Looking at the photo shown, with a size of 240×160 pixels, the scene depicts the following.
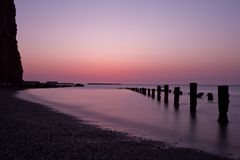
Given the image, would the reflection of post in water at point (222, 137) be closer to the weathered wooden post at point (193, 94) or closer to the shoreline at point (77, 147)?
the shoreline at point (77, 147)

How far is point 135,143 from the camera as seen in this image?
926 cm

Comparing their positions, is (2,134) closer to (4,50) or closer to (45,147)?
(45,147)

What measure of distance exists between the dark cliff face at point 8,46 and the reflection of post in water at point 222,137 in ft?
190

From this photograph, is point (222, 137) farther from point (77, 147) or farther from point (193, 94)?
point (193, 94)

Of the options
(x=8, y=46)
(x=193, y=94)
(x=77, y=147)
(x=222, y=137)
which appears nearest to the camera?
(x=77, y=147)

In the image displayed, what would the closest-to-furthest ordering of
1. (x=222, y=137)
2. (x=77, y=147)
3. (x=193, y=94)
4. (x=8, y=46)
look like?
A: 1. (x=77, y=147)
2. (x=222, y=137)
3. (x=193, y=94)
4. (x=8, y=46)

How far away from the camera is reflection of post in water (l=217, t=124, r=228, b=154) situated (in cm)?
987

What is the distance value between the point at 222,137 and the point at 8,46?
65.1 meters

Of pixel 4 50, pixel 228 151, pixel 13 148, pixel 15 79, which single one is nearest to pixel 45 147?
pixel 13 148

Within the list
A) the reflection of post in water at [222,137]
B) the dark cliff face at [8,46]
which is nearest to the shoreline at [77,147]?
the reflection of post in water at [222,137]

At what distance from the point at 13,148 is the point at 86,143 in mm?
1887

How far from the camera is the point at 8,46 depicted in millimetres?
71500

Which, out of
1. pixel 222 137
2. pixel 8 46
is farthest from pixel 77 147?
pixel 8 46

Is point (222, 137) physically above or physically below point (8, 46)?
below
